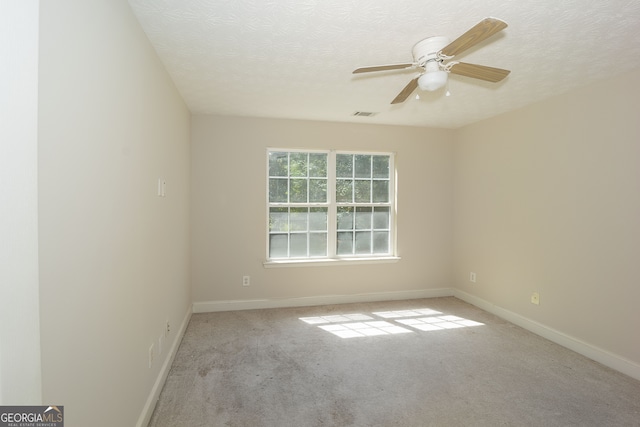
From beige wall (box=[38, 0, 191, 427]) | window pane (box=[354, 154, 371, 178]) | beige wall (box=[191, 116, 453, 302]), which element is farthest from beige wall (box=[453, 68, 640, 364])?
beige wall (box=[38, 0, 191, 427])

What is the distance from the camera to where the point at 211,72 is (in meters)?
2.56

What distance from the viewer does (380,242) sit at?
14.6 ft

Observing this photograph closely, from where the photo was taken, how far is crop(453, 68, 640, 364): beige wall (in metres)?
2.54

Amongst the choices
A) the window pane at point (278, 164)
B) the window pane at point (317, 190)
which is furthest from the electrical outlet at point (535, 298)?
the window pane at point (278, 164)

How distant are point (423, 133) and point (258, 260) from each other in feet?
9.59

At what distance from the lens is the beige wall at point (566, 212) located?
254cm

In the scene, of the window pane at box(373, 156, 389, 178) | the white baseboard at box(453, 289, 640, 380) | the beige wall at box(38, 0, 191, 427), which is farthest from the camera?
the window pane at box(373, 156, 389, 178)

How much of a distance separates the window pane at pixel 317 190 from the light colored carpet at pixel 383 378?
1.57 m

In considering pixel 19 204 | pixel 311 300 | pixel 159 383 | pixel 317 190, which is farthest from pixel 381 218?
pixel 19 204

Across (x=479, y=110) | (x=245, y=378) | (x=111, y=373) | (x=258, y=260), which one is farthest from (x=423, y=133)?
(x=111, y=373)

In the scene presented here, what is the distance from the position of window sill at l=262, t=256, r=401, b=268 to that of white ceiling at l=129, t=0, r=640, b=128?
1988 millimetres

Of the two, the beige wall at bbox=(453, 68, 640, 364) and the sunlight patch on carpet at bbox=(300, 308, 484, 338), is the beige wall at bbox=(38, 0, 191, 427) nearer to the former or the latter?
the sunlight patch on carpet at bbox=(300, 308, 484, 338)

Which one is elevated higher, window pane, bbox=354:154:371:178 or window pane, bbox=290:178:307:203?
window pane, bbox=354:154:371:178

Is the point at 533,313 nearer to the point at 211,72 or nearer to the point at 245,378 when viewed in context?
the point at 245,378
